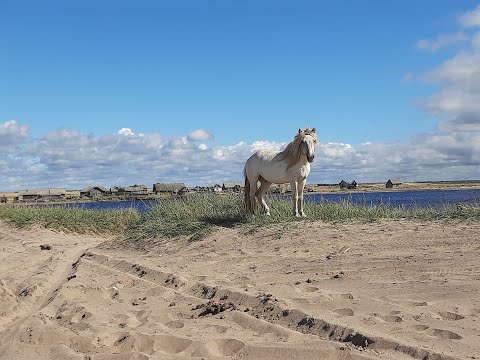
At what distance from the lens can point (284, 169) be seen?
12.4 m

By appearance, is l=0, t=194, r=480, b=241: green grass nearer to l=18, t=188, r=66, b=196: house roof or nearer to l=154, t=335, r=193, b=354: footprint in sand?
l=154, t=335, r=193, b=354: footprint in sand

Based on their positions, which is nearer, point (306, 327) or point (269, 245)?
point (306, 327)

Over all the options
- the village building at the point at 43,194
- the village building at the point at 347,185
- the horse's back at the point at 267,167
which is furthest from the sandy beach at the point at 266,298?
the village building at the point at 347,185

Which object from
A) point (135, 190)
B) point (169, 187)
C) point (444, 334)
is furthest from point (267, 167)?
point (135, 190)

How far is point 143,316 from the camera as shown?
5.91 meters

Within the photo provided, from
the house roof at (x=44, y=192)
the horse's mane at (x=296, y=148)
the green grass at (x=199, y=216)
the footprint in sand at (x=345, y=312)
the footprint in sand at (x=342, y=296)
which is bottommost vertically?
the footprint in sand at (x=345, y=312)

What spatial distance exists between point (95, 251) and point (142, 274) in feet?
12.7

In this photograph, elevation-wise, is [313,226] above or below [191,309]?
above

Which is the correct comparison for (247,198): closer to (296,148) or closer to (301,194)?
(301,194)

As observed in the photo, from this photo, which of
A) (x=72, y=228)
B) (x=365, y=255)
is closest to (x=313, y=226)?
(x=365, y=255)

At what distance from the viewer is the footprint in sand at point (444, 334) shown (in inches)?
170

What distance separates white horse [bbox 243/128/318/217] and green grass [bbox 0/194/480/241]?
0.47 m

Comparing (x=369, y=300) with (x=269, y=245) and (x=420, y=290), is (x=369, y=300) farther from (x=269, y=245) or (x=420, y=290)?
(x=269, y=245)

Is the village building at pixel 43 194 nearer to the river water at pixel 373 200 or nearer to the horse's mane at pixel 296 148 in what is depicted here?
the river water at pixel 373 200
